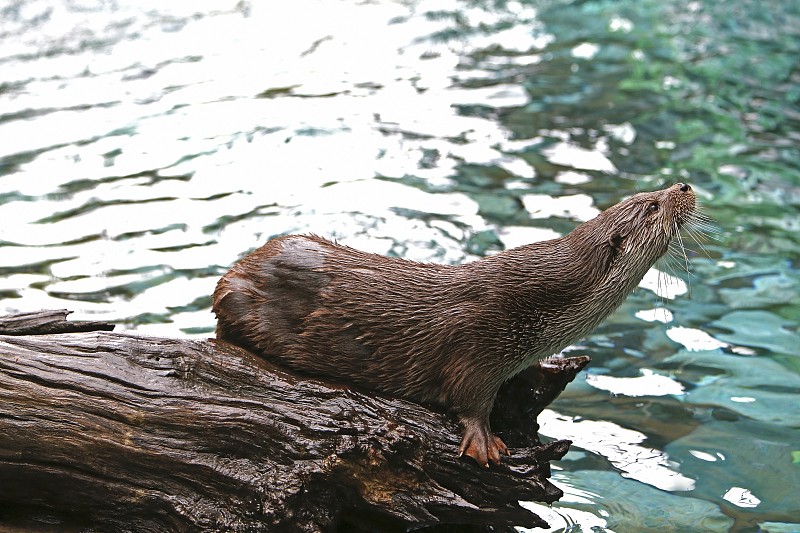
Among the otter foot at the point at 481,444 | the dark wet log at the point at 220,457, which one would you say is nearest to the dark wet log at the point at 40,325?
the dark wet log at the point at 220,457

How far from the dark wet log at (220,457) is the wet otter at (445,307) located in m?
0.18

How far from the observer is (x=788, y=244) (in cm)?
882

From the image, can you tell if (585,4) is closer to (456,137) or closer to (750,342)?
(456,137)

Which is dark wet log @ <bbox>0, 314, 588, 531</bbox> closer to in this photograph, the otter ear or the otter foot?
the otter foot

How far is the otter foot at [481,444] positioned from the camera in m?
4.24

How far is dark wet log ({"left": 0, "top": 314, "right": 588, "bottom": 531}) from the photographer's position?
4113 mm

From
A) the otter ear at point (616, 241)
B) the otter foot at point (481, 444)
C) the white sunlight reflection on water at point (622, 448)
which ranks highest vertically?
the otter ear at point (616, 241)

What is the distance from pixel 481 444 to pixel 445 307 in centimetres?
63

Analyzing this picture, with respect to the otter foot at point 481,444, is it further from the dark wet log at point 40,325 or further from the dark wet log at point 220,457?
the dark wet log at point 40,325

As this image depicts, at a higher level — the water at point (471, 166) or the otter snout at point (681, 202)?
the otter snout at point (681, 202)

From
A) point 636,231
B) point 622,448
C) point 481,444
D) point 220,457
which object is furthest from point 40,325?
point 622,448

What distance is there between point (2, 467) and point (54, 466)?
0.22 m

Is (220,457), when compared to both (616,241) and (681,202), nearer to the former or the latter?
(616,241)

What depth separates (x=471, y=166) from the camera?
32.4 ft
